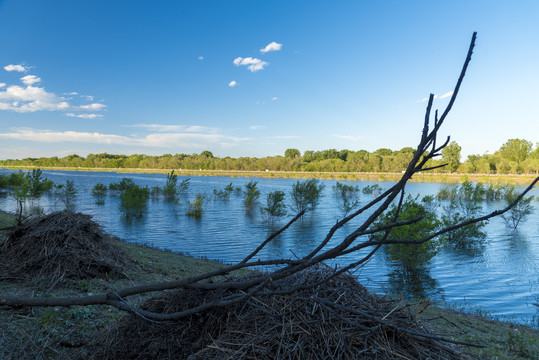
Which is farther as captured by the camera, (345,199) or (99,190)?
(99,190)

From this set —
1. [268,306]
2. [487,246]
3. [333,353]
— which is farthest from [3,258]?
[487,246]

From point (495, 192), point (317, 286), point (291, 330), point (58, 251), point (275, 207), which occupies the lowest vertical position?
point (275, 207)

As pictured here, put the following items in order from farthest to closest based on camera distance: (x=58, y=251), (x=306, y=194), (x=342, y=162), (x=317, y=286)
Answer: (x=342, y=162), (x=306, y=194), (x=58, y=251), (x=317, y=286)

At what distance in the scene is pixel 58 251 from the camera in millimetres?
5891

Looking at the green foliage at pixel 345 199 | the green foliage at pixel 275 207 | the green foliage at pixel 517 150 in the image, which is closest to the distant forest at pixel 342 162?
the green foliage at pixel 517 150

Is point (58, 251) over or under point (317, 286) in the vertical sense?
under

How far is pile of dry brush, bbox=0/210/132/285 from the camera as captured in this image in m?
5.54

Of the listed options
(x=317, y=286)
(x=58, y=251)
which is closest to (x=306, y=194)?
Result: (x=58, y=251)

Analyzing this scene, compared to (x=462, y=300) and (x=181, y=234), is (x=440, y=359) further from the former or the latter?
(x=181, y=234)

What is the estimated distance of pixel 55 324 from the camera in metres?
3.64

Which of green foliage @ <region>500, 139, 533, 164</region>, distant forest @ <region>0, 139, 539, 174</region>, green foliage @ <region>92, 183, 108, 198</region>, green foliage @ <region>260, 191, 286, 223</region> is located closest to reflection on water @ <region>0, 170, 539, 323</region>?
green foliage @ <region>260, 191, 286, 223</region>

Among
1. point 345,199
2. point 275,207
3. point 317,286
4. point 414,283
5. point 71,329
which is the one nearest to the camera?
point 317,286

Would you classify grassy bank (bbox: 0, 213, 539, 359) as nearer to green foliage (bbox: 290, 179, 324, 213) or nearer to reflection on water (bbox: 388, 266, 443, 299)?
reflection on water (bbox: 388, 266, 443, 299)

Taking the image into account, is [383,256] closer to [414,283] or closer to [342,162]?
[414,283]
